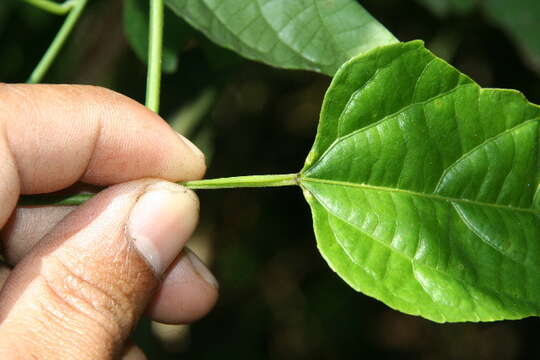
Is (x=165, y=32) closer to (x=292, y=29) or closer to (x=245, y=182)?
(x=292, y=29)

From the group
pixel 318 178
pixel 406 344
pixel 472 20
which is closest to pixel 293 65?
pixel 318 178

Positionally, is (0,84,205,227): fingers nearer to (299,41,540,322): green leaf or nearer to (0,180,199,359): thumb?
(0,180,199,359): thumb

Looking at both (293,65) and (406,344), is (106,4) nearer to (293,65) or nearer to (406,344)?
(293,65)

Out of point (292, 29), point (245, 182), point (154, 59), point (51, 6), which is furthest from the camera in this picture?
point (51, 6)

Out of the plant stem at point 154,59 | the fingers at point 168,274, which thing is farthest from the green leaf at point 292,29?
the fingers at point 168,274

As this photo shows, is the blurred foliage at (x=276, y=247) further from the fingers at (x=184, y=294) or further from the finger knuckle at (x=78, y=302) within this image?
the finger knuckle at (x=78, y=302)

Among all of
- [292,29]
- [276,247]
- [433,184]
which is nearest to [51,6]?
[292,29]

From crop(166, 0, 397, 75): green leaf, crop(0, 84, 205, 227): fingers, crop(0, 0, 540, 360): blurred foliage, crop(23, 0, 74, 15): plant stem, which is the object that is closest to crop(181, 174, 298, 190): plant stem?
crop(0, 84, 205, 227): fingers
